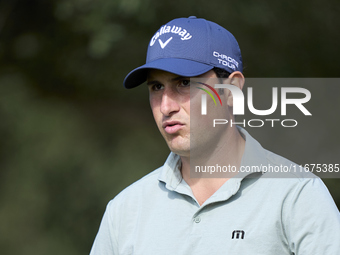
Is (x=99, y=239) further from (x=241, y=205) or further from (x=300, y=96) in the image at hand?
(x=300, y=96)

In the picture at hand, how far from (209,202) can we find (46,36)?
12.9ft

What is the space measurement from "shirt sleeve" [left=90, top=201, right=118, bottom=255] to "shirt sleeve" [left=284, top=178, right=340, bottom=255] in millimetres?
712

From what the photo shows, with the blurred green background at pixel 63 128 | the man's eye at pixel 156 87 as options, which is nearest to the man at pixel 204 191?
the man's eye at pixel 156 87

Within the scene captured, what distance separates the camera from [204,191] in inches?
86.4

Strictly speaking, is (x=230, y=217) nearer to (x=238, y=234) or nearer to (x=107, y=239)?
(x=238, y=234)

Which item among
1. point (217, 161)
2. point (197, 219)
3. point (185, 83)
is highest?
point (185, 83)

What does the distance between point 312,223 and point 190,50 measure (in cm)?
79

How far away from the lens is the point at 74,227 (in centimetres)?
575

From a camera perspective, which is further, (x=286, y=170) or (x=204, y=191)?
(x=204, y=191)

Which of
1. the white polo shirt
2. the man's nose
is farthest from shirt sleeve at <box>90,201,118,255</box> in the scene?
the man's nose

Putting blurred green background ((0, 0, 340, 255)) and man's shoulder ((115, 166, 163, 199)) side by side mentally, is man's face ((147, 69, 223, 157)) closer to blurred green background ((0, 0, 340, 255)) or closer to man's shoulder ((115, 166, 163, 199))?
man's shoulder ((115, 166, 163, 199))

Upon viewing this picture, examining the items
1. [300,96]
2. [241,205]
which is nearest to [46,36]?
[300,96]

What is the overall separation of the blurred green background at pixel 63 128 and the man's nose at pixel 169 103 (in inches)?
122

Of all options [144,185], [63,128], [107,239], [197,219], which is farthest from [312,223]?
[63,128]
